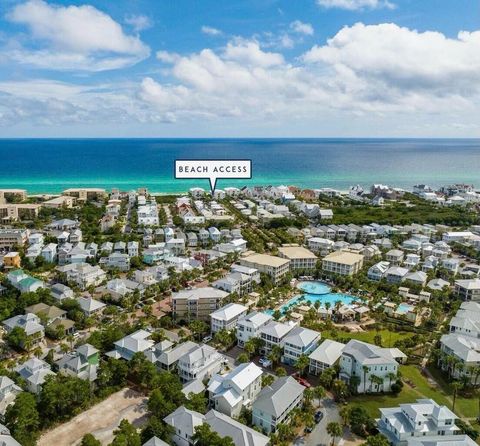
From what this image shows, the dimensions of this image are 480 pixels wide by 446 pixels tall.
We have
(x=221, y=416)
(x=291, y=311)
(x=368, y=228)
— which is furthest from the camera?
(x=368, y=228)

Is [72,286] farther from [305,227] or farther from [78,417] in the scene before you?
[305,227]

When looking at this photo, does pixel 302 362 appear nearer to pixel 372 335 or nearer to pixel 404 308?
pixel 372 335

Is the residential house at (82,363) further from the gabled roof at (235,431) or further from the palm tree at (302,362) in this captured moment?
the palm tree at (302,362)

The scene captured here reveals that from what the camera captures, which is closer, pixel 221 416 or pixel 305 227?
pixel 221 416

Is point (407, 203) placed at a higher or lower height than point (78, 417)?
higher

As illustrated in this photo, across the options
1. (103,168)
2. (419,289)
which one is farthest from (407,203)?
(103,168)

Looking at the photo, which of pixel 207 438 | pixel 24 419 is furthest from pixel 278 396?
pixel 24 419
